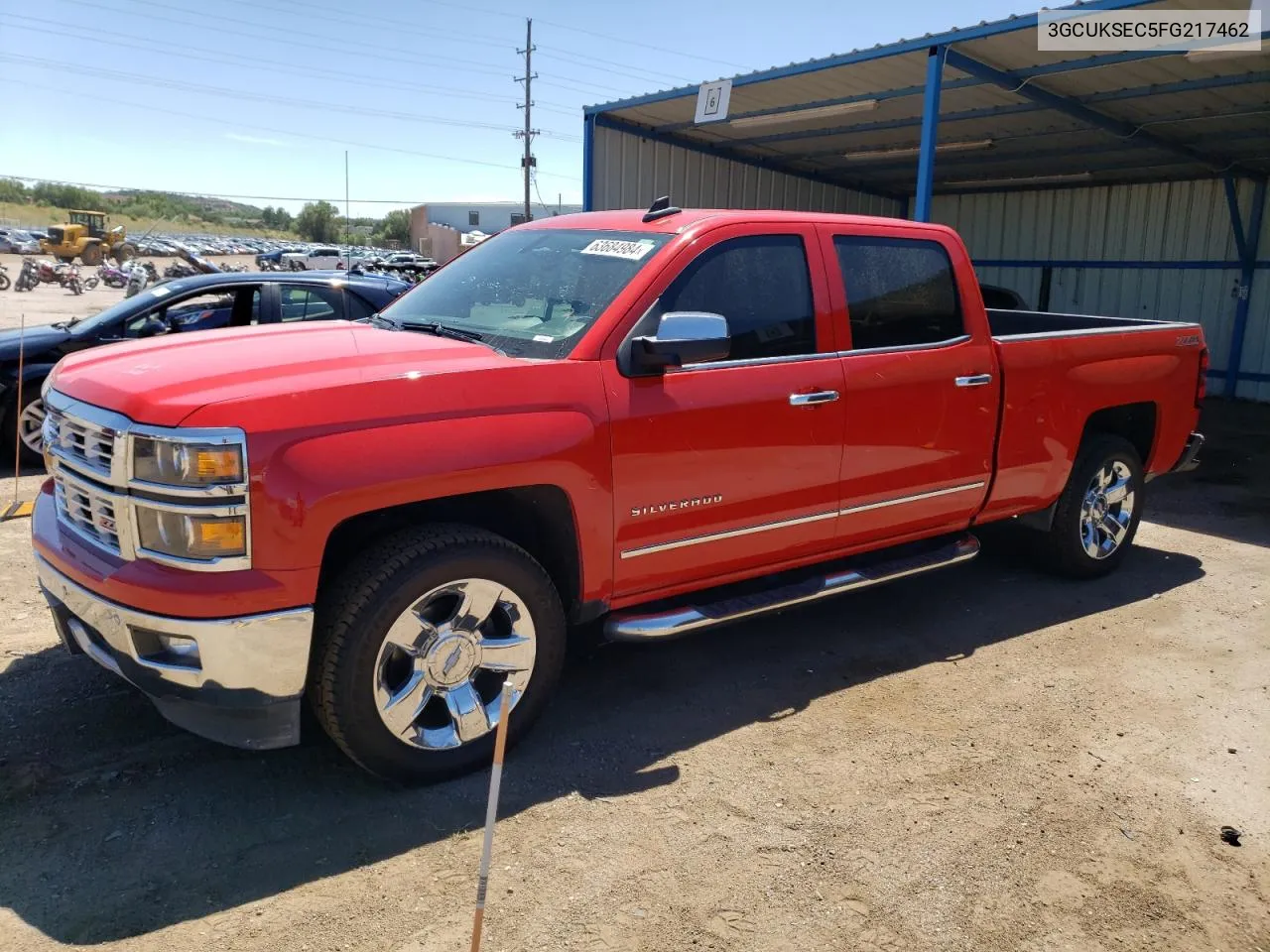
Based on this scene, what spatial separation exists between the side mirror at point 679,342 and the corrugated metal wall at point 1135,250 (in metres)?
14.6

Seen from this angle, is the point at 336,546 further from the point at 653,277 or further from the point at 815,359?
the point at 815,359

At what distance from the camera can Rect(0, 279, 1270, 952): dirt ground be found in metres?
2.79

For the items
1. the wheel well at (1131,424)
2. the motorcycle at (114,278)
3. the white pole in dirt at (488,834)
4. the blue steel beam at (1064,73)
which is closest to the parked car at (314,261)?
the motorcycle at (114,278)

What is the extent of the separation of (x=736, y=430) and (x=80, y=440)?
233cm

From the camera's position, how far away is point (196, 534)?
288 centimetres

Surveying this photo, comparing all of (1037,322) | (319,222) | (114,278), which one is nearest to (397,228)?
(319,222)

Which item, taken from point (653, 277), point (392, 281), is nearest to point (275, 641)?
point (653, 277)

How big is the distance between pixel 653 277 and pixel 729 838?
6.80ft

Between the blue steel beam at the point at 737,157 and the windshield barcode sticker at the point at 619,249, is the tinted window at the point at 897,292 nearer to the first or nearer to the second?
the windshield barcode sticker at the point at 619,249

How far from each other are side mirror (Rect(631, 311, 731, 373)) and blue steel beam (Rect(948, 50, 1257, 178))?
24.8 feet

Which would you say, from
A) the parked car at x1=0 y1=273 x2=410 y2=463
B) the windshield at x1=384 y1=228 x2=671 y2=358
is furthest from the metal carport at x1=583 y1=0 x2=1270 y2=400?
the windshield at x1=384 y1=228 x2=671 y2=358

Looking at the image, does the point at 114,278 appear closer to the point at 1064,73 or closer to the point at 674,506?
the point at 1064,73

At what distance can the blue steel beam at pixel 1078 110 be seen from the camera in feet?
32.7

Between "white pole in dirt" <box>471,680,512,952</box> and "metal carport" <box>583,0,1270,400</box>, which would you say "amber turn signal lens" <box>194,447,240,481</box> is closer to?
"white pole in dirt" <box>471,680,512,952</box>
